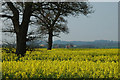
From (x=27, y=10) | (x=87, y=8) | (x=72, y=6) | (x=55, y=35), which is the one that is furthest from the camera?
(x=55, y=35)

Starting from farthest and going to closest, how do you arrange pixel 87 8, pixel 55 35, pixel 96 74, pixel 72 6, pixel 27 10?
pixel 55 35
pixel 87 8
pixel 72 6
pixel 27 10
pixel 96 74

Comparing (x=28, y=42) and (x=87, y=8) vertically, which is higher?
(x=87, y=8)

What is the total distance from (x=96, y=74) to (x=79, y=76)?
84 centimetres

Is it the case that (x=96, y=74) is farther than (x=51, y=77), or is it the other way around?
(x=96, y=74)

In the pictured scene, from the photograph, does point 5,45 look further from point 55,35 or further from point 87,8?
point 55,35

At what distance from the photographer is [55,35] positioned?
30.0 m

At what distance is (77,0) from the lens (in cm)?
1828

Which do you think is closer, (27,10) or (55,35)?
(27,10)

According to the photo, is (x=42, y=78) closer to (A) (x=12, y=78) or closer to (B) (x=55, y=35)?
(A) (x=12, y=78)

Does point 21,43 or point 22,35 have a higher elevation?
point 22,35

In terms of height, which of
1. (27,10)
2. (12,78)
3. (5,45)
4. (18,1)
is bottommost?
(12,78)

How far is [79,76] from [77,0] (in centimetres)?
1311

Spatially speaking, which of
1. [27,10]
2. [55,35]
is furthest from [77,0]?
[55,35]

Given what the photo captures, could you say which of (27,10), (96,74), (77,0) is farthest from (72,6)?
(96,74)
